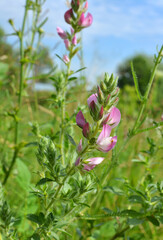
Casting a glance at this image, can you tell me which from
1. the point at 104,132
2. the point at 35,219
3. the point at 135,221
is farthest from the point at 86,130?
the point at 135,221

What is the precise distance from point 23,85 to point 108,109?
1.22 meters

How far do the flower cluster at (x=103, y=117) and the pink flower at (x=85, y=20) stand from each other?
645 millimetres

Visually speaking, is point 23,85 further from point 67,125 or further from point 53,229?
point 53,229

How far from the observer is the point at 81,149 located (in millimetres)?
727

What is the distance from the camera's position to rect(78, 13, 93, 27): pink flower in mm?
1244

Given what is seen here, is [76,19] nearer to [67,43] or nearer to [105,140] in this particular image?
[67,43]

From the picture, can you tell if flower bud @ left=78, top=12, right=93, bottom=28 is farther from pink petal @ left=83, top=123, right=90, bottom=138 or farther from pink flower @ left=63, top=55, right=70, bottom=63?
pink petal @ left=83, top=123, right=90, bottom=138

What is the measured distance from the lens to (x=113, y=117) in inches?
28.6

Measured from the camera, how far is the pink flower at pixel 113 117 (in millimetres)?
712

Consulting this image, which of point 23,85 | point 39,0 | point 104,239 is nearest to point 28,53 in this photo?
point 23,85

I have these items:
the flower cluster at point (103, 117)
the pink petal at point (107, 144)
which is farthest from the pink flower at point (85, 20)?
the pink petal at point (107, 144)

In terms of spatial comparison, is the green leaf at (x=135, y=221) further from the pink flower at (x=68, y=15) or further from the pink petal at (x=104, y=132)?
the pink flower at (x=68, y=15)

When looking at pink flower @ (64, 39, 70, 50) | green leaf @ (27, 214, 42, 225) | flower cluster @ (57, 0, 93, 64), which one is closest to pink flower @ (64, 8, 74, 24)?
flower cluster @ (57, 0, 93, 64)

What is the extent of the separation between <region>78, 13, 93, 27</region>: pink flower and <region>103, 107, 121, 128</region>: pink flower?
2.27 ft
